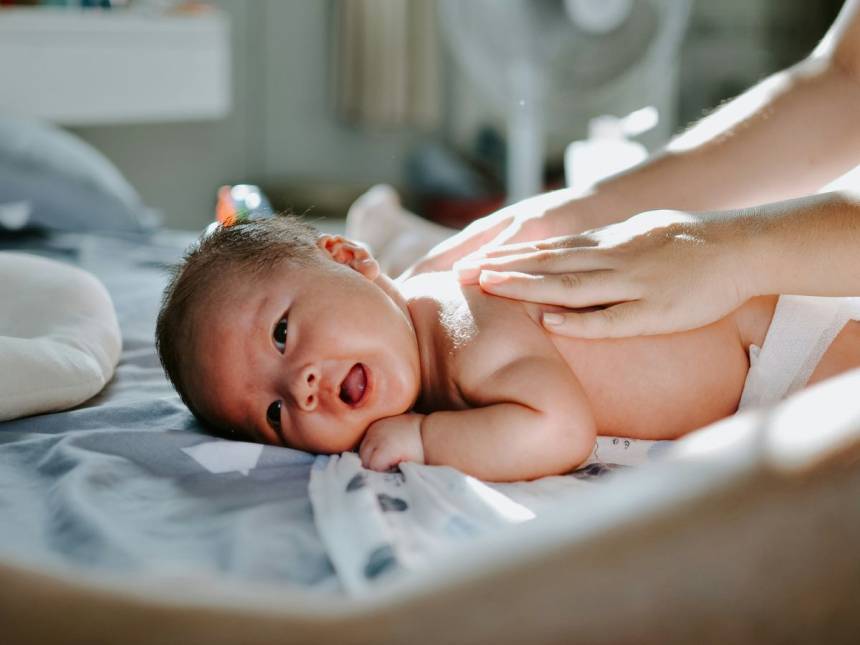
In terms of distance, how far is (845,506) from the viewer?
0.52 meters

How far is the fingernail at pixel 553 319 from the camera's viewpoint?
108 cm

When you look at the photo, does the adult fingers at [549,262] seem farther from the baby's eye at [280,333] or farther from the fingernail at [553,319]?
the baby's eye at [280,333]

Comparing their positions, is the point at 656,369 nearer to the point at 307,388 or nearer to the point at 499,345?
the point at 499,345

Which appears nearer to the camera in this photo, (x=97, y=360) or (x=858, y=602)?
(x=858, y=602)

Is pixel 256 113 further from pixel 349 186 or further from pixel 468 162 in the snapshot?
pixel 468 162

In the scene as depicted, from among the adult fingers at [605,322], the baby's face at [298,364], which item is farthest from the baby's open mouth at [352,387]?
the adult fingers at [605,322]

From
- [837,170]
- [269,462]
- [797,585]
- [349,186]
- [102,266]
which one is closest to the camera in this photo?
[797,585]

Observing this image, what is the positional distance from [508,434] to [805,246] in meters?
0.36

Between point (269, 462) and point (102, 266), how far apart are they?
109cm

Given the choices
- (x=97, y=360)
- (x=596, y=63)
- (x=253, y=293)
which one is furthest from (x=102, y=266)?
(x=596, y=63)

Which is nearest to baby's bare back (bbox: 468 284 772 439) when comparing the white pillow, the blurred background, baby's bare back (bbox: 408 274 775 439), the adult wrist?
baby's bare back (bbox: 408 274 775 439)

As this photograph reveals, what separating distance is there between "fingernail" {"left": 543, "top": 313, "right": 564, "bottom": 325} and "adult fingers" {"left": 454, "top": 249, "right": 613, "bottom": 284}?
5 centimetres

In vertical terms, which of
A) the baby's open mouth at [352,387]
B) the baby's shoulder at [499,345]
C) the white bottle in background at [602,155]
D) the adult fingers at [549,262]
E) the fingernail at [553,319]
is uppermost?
the adult fingers at [549,262]

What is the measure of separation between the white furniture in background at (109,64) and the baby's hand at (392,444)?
7.55 ft
